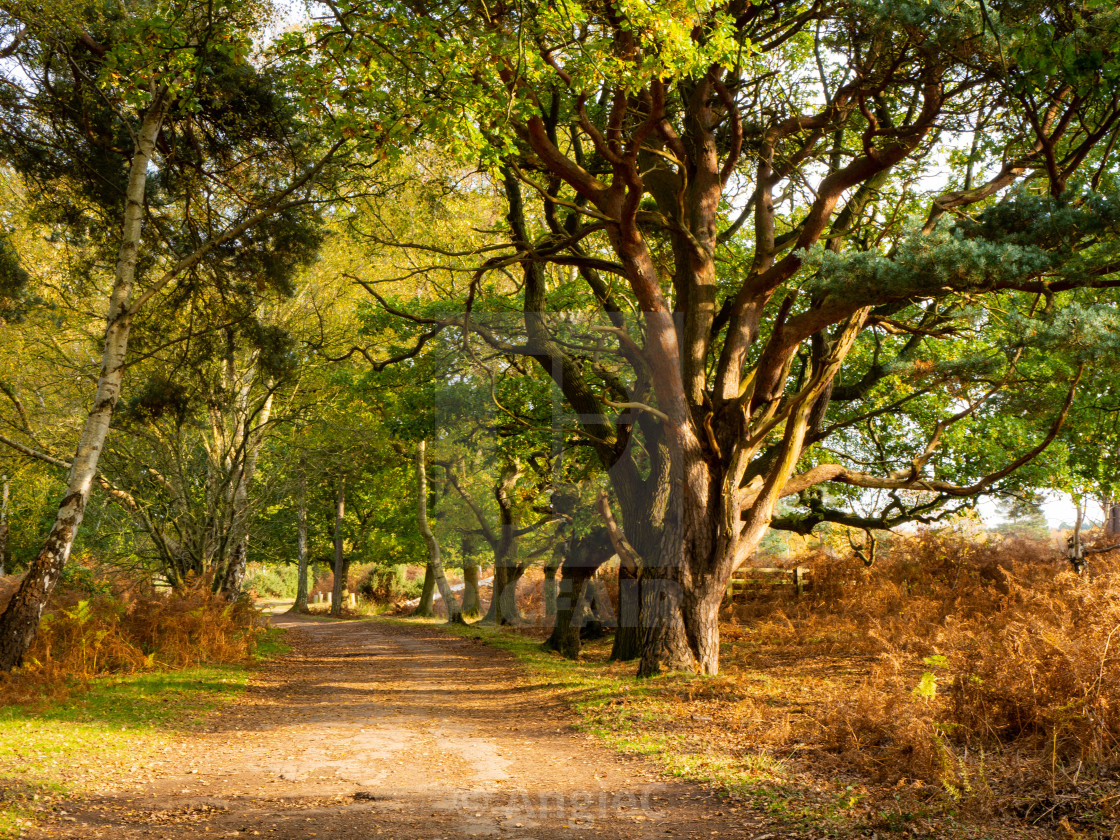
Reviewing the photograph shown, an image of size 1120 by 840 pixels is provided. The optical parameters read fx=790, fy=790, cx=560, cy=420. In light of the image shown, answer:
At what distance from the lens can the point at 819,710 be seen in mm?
7766

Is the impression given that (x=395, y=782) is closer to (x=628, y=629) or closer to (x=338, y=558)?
(x=628, y=629)

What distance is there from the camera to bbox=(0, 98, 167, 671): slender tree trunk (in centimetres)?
965

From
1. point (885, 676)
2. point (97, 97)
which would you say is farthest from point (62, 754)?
point (97, 97)

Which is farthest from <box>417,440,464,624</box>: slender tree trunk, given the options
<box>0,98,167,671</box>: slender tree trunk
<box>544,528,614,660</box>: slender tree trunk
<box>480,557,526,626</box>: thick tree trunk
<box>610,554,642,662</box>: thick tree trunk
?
<box>0,98,167,671</box>: slender tree trunk

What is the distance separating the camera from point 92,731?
25.3 ft

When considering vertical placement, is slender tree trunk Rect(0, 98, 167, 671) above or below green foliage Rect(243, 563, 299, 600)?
above

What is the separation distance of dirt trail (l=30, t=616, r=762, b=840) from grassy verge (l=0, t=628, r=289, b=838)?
0.26m

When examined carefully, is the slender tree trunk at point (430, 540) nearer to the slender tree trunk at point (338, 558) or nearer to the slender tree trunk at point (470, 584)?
the slender tree trunk at point (470, 584)

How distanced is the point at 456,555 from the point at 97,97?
897 inches

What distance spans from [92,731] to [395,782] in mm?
3484

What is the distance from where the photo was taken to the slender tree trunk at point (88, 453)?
9.65 meters

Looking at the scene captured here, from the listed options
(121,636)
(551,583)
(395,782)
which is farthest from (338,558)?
(395,782)

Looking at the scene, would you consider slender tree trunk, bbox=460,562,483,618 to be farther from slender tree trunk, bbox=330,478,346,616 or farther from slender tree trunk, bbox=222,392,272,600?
slender tree trunk, bbox=222,392,272,600

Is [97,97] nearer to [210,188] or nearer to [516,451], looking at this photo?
[210,188]
